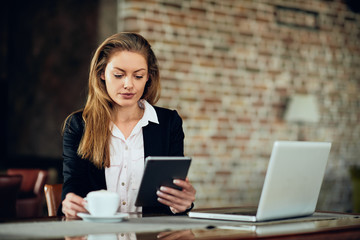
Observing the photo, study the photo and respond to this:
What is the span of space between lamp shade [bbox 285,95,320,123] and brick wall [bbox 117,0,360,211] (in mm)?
94

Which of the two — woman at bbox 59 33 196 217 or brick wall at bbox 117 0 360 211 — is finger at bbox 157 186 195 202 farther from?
brick wall at bbox 117 0 360 211

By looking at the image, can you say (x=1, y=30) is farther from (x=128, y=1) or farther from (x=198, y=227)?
(x=198, y=227)

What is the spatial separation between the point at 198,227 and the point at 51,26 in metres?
5.97

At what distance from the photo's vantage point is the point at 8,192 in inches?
122

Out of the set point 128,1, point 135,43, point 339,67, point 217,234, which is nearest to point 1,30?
point 128,1

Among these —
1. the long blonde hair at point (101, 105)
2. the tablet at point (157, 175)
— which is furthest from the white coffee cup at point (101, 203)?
the long blonde hair at point (101, 105)

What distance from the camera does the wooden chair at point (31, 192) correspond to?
4.17 m

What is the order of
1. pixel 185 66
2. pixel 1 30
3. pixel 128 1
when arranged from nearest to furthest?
pixel 128 1
pixel 185 66
pixel 1 30

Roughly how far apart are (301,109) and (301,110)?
0.01 m

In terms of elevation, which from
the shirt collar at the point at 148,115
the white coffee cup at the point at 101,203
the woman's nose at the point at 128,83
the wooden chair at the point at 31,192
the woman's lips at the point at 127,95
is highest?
the woman's nose at the point at 128,83

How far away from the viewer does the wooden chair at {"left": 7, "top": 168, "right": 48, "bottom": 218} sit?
4.17 m

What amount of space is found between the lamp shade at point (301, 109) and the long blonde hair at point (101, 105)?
145 inches

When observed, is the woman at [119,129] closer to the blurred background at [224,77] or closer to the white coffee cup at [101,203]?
the white coffee cup at [101,203]

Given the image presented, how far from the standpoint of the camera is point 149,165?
5.84ft
